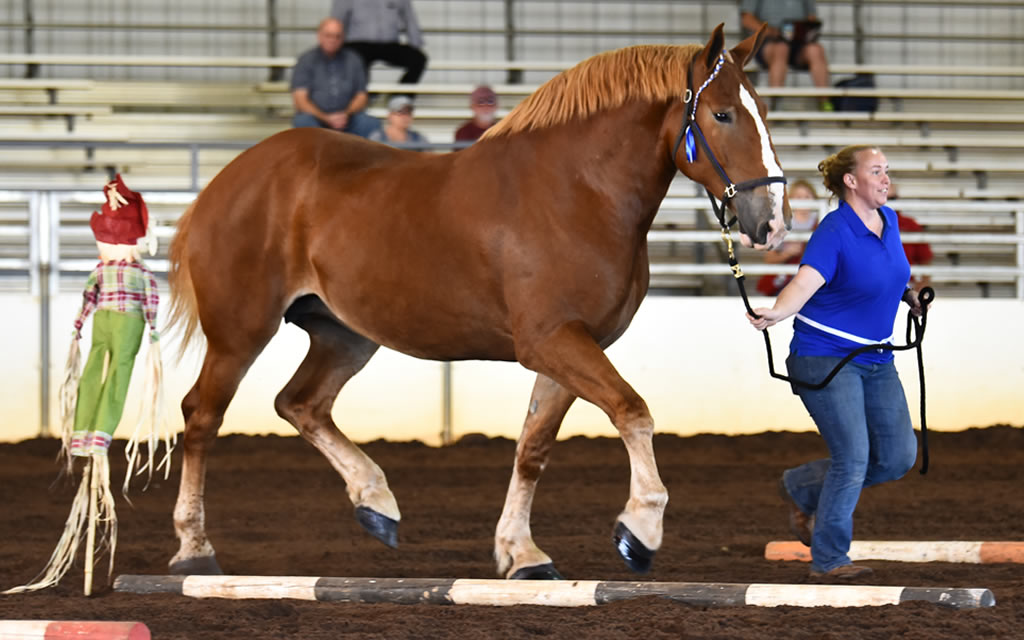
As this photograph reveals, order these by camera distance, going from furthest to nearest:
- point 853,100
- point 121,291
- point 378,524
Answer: point 853,100, point 378,524, point 121,291

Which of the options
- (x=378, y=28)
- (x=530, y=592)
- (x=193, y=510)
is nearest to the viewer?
(x=530, y=592)

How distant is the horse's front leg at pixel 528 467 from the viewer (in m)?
5.07

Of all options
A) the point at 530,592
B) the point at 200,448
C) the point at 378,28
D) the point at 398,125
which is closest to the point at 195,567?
the point at 200,448

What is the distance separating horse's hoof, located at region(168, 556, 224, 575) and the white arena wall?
4124 millimetres

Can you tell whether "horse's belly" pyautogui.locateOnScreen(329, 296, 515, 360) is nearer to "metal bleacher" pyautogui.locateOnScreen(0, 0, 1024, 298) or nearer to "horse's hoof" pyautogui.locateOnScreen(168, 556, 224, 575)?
"horse's hoof" pyautogui.locateOnScreen(168, 556, 224, 575)

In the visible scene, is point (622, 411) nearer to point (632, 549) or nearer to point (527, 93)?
point (632, 549)

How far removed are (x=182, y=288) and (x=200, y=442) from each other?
2.67ft

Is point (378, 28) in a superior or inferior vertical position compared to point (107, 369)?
superior

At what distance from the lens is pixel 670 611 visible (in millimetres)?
3928

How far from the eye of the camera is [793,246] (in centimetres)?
1009

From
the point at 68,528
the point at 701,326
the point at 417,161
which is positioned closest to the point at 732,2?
the point at 701,326

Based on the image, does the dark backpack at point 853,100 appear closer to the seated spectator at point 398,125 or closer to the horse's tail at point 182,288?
the seated spectator at point 398,125

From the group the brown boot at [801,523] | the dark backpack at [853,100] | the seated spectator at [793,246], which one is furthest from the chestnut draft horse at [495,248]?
the dark backpack at [853,100]

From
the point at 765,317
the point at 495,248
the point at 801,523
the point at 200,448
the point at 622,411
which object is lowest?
the point at 801,523
